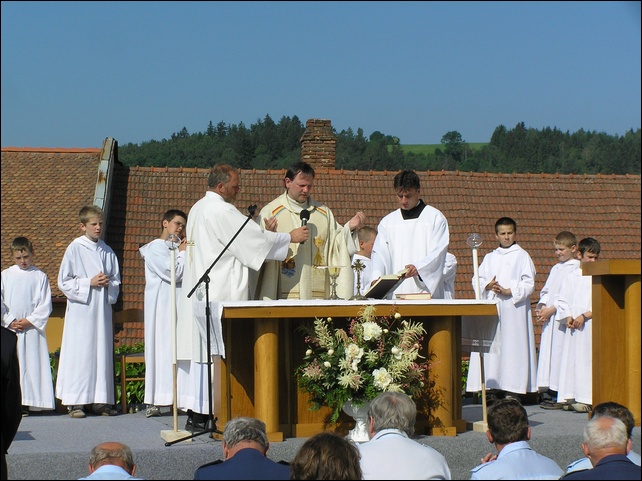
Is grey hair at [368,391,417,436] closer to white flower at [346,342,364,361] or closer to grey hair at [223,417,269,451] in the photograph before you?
grey hair at [223,417,269,451]

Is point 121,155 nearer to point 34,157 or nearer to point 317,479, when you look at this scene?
point 34,157

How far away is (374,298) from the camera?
8.06 metres

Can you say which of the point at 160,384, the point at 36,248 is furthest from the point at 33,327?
the point at 36,248

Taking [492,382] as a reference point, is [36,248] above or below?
above

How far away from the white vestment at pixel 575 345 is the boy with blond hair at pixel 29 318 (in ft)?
16.1

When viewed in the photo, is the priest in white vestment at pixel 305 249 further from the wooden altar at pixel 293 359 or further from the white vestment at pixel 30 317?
the white vestment at pixel 30 317

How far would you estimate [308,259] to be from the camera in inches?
343

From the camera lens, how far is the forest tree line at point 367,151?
67.2 feet

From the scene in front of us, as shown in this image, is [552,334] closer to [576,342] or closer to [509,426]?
[576,342]

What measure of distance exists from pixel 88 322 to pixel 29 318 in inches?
21.9

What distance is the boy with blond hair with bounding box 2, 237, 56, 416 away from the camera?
10070mm

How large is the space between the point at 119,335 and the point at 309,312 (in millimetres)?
13098

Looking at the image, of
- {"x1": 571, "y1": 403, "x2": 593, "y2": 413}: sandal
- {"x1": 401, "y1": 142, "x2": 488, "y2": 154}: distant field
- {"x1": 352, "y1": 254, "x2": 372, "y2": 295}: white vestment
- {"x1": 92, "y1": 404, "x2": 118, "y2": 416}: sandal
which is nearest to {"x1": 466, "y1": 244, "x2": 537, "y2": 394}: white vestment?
{"x1": 571, "y1": 403, "x2": 593, "y2": 413}: sandal

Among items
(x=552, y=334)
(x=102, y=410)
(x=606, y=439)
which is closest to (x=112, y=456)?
(x=606, y=439)
